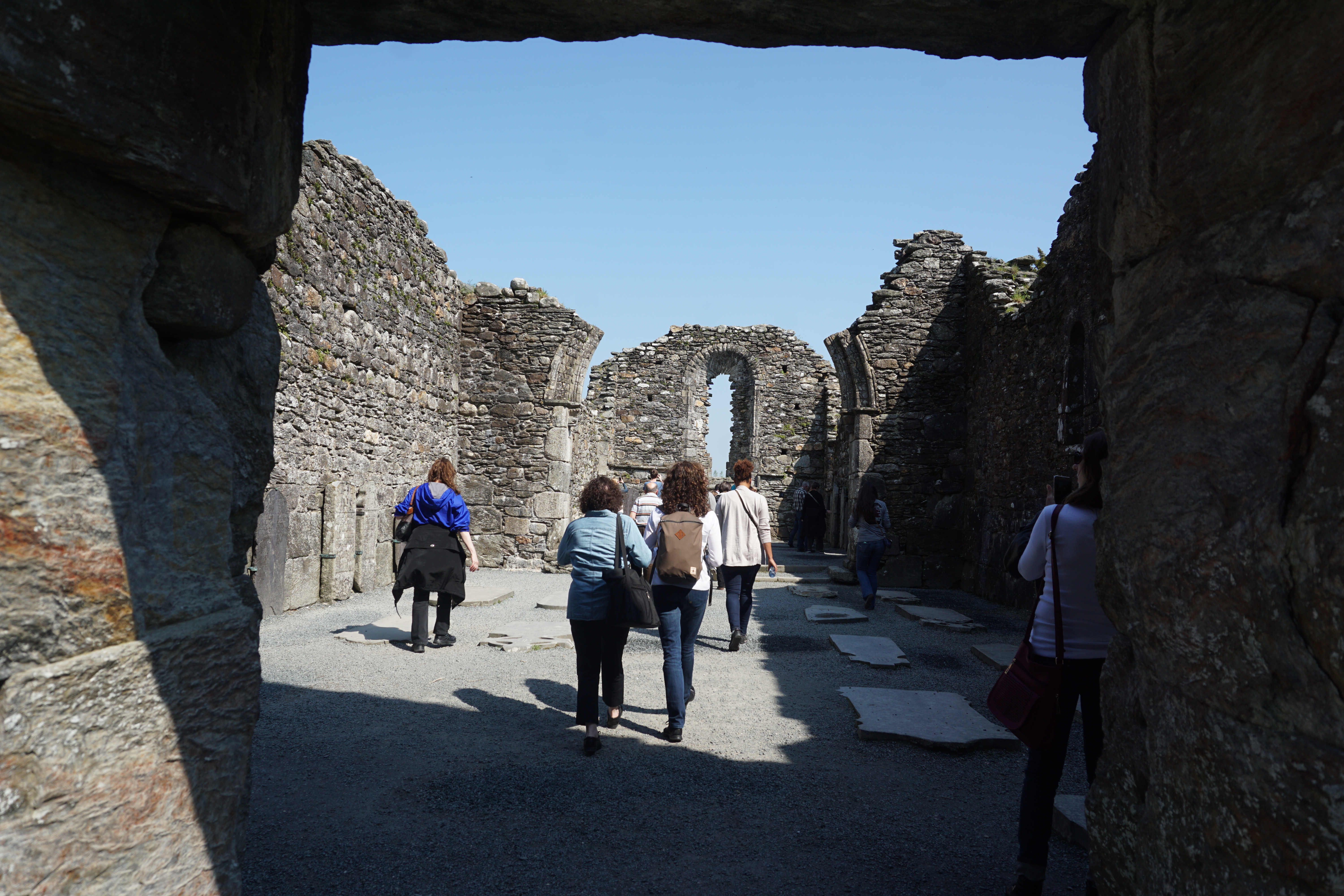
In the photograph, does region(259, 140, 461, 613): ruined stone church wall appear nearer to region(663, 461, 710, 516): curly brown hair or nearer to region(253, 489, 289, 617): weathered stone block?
region(253, 489, 289, 617): weathered stone block

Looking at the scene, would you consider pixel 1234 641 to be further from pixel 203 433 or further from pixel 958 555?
pixel 958 555

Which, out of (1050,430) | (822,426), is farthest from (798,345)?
(1050,430)

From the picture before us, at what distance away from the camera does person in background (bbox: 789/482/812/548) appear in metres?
19.4

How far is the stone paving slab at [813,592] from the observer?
10422mm

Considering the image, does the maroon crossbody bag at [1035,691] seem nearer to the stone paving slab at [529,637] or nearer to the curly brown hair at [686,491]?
the curly brown hair at [686,491]

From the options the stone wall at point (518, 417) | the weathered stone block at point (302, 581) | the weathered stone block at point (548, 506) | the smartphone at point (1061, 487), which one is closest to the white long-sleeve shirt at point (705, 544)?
the smartphone at point (1061, 487)

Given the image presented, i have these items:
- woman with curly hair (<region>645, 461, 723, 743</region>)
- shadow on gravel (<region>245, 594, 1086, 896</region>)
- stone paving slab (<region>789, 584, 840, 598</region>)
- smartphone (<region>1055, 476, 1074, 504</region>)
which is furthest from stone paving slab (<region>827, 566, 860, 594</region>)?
smartphone (<region>1055, 476, 1074, 504</region>)

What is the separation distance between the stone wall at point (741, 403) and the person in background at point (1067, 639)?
63.5ft

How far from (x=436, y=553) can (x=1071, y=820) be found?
505 cm

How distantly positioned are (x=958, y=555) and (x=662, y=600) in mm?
8475

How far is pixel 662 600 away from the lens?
461 centimetres

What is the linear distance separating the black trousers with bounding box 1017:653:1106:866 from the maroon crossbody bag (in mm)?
29

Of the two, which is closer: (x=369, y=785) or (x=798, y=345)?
(x=369, y=785)

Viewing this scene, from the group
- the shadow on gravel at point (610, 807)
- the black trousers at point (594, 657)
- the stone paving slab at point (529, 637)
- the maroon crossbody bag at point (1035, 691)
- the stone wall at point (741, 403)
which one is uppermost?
the stone wall at point (741, 403)
